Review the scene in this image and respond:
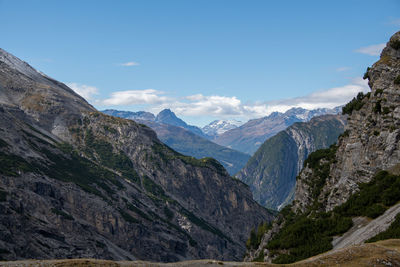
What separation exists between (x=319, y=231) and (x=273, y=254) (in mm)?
12259

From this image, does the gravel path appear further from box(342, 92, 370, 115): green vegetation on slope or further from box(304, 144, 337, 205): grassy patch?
box(342, 92, 370, 115): green vegetation on slope

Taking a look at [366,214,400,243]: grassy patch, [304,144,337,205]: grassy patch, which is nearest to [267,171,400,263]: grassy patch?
[366,214,400,243]: grassy patch

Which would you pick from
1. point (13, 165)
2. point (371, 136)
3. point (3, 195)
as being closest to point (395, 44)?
point (371, 136)

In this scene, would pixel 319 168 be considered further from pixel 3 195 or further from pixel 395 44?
pixel 3 195

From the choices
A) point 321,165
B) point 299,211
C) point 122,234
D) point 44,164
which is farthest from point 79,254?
point 321,165

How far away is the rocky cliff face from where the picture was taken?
292ft

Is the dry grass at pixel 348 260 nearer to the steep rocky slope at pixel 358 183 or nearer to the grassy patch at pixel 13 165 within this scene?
the steep rocky slope at pixel 358 183

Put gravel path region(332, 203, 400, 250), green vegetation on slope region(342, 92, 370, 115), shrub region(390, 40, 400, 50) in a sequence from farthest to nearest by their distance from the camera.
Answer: green vegetation on slope region(342, 92, 370, 115)
shrub region(390, 40, 400, 50)
gravel path region(332, 203, 400, 250)

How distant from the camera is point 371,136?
9444 cm

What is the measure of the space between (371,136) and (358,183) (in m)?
12.4

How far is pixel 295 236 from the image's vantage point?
87.8m

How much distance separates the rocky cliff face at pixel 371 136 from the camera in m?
88.9

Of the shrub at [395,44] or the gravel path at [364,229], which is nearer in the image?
the gravel path at [364,229]

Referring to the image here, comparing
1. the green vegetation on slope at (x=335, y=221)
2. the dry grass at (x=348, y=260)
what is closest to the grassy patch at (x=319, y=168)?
the green vegetation on slope at (x=335, y=221)
